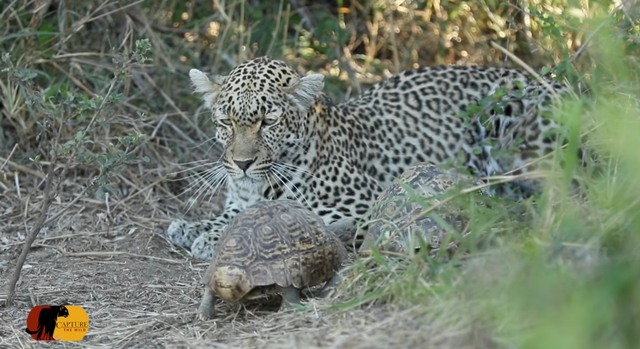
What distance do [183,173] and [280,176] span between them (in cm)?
178

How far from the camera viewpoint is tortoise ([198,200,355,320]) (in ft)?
18.7

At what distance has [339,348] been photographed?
4855 millimetres

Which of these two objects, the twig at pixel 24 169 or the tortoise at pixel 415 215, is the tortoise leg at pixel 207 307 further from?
the twig at pixel 24 169

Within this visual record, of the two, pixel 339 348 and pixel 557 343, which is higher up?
pixel 557 343

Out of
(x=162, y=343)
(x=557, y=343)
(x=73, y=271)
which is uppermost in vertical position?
(x=557, y=343)

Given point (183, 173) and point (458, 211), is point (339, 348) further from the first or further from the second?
point (183, 173)

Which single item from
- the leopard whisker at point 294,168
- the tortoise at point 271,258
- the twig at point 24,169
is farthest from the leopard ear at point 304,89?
the twig at point 24,169

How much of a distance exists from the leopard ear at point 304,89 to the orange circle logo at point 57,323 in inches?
90.0

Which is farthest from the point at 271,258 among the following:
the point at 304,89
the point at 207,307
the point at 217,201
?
the point at 217,201

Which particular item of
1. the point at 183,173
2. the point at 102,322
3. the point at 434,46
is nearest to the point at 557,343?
the point at 102,322

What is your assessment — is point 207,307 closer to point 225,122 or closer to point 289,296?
point 289,296

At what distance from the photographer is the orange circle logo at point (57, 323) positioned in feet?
19.9

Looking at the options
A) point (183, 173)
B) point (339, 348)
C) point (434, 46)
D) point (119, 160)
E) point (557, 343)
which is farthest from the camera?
point (434, 46)

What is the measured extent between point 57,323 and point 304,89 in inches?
103
